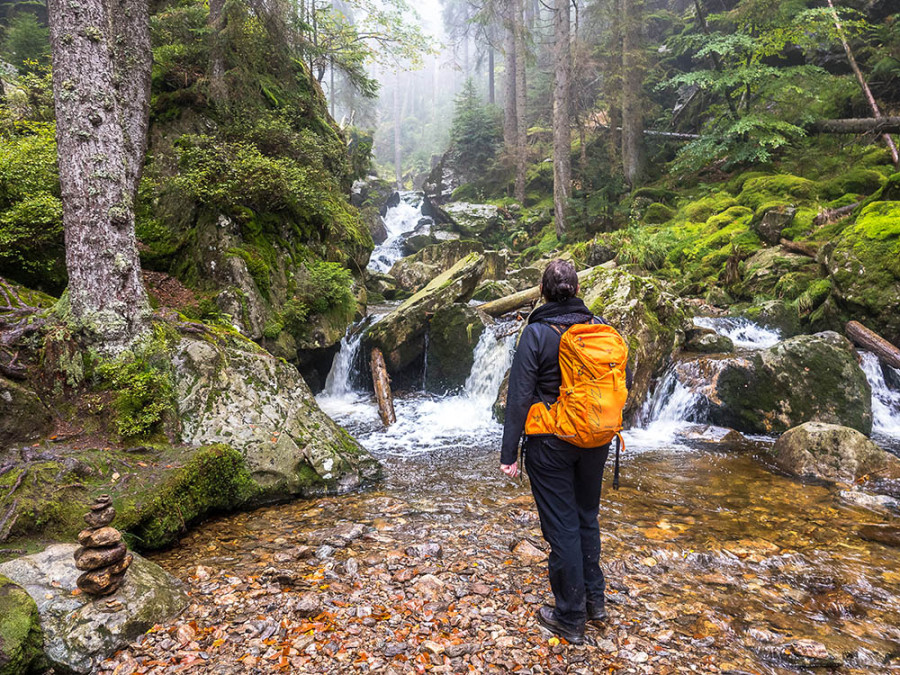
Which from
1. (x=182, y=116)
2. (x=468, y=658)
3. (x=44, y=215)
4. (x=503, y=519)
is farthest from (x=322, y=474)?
(x=182, y=116)

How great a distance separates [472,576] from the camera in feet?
11.4

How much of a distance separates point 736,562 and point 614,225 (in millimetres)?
Result: 16138

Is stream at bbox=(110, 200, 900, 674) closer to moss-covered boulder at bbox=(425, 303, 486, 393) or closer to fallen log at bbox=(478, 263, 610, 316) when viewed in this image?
moss-covered boulder at bbox=(425, 303, 486, 393)

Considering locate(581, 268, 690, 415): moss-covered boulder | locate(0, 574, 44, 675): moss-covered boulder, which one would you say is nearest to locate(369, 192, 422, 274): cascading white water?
locate(581, 268, 690, 415): moss-covered boulder

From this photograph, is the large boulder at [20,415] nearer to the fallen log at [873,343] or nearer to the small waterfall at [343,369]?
the small waterfall at [343,369]

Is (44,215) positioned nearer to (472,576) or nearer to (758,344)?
(472,576)

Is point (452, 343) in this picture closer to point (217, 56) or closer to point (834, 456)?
point (834, 456)

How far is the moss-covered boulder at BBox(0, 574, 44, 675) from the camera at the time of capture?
2.21 meters

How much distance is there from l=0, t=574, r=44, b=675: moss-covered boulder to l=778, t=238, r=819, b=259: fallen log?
14.3 metres

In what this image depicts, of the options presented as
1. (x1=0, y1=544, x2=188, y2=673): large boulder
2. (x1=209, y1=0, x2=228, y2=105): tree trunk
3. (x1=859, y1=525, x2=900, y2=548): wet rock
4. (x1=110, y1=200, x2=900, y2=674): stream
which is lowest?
(x1=859, y1=525, x2=900, y2=548): wet rock

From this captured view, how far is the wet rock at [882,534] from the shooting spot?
13.8 feet

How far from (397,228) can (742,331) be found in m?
22.4

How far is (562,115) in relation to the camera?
18547mm

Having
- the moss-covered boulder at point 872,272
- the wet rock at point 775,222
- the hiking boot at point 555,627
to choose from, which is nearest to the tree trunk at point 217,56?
the hiking boot at point 555,627
